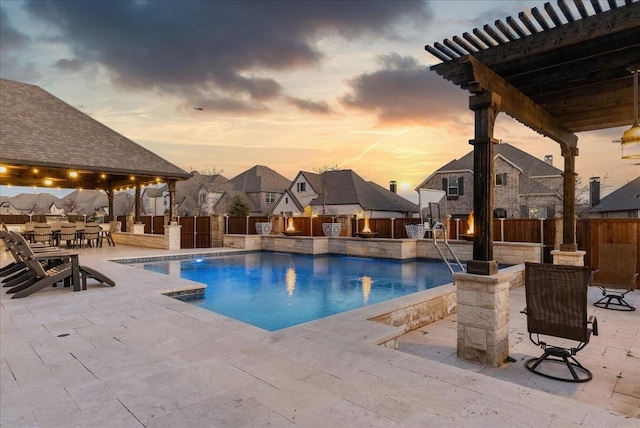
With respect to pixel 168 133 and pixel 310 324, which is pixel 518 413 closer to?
pixel 310 324

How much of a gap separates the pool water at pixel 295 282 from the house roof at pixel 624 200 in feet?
58.5

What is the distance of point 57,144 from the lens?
14.4 m

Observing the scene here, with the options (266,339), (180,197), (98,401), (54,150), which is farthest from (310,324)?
(180,197)

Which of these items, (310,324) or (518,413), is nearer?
(518,413)

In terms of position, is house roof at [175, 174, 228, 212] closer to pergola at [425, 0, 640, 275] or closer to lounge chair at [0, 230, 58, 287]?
lounge chair at [0, 230, 58, 287]

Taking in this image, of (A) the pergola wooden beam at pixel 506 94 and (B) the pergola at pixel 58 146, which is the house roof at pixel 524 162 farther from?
(B) the pergola at pixel 58 146

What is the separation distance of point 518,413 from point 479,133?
3.15 m

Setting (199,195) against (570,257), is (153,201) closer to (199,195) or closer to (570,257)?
(199,195)

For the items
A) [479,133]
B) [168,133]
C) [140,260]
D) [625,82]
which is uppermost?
[168,133]

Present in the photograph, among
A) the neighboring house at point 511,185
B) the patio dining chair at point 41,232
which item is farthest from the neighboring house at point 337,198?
the patio dining chair at point 41,232

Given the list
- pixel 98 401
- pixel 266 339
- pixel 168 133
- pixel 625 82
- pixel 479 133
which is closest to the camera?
pixel 98 401

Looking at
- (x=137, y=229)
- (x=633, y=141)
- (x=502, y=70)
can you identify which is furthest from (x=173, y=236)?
(x=633, y=141)

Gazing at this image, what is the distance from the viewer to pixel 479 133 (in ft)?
14.9

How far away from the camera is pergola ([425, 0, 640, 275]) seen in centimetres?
393
